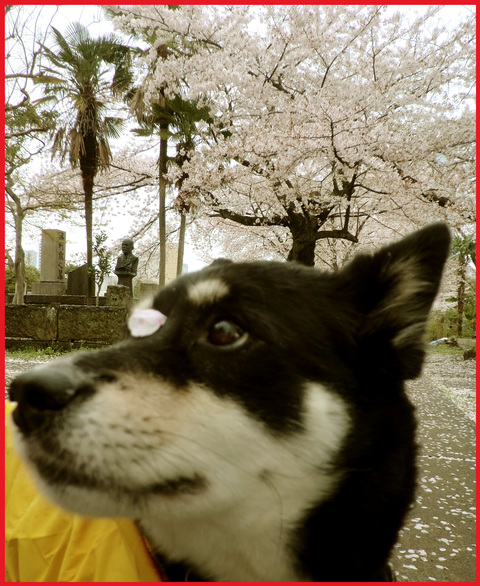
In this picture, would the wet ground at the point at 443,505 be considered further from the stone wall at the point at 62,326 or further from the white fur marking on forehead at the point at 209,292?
the stone wall at the point at 62,326

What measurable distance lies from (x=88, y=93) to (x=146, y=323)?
1634cm

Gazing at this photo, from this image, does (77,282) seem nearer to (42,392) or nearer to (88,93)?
(88,93)

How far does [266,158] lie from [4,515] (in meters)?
10.9

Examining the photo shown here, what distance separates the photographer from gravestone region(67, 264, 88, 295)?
1739cm

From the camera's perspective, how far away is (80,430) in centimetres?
113

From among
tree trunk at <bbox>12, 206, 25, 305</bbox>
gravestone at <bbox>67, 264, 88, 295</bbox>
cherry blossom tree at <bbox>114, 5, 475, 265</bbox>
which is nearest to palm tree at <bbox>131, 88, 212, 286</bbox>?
cherry blossom tree at <bbox>114, 5, 475, 265</bbox>

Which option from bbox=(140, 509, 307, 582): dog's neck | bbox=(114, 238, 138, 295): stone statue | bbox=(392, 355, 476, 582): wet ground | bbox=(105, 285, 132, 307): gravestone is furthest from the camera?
bbox=(114, 238, 138, 295): stone statue


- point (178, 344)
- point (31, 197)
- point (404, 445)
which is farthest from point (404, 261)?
point (31, 197)

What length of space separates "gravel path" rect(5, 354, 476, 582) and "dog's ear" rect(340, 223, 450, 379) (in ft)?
0.97

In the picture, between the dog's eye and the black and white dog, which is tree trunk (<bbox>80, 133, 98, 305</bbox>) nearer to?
the black and white dog

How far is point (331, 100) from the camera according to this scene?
9.95m

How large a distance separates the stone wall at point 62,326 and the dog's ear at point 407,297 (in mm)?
10912

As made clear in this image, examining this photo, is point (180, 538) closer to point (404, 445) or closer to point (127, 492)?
point (127, 492)

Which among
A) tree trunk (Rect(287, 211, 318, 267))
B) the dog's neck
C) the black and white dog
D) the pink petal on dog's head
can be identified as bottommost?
the dog's neck
